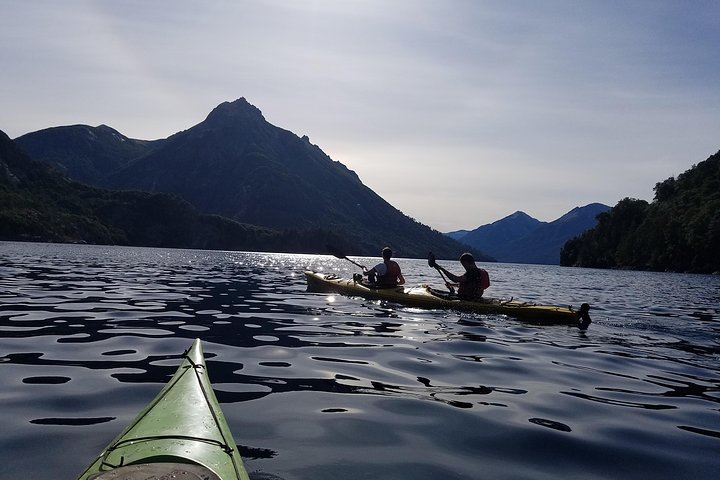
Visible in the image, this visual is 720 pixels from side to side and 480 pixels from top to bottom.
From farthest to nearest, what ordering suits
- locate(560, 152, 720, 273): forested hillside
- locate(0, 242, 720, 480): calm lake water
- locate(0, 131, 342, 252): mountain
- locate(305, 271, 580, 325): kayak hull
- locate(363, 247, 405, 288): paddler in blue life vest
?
locate(0, 131, 342, 252): mountain < locate(560, 152, 720, 273): forested hillside < locate(363, 247, 405, 288): paddler in blue life vest < locate(305, 271, 580, 325): kayak hull < locate(0, 242, 720, 480): calm lake water

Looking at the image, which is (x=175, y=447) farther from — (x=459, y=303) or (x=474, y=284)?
(x=474, y=284)

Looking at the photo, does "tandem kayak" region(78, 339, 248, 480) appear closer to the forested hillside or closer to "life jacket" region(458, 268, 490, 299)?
"life jacket" region(458, 268, 490, 299)

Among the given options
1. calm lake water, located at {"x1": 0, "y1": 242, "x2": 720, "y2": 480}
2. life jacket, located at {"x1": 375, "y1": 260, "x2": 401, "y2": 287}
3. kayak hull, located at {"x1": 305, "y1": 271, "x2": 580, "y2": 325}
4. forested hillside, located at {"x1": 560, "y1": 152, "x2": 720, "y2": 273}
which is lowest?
calm lake water, located at {"x1": 0, "y1": 242, "x2": 720, "y2": 480}

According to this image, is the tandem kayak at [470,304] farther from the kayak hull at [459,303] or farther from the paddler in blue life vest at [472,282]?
the paddler in blue life vest at [472,282]

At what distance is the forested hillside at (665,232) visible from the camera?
93.1 m

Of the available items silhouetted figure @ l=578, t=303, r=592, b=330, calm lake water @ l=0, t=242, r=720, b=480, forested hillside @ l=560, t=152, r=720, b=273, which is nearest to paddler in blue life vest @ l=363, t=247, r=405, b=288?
calm lake water @ l=0, t=242, r=720, b=480

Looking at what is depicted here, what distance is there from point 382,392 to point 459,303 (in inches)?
383

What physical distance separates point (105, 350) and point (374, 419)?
235 inches

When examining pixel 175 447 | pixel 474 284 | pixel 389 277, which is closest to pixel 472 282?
pixel 474 284

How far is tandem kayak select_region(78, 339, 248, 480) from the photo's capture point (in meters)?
3.53

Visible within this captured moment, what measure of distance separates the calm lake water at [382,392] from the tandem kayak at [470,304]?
660 millimetres

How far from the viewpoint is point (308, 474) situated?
15.1ft

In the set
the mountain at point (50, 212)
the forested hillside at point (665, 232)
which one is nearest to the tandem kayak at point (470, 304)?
the forested hillside at point (665, 232)

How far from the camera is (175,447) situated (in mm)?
3914
